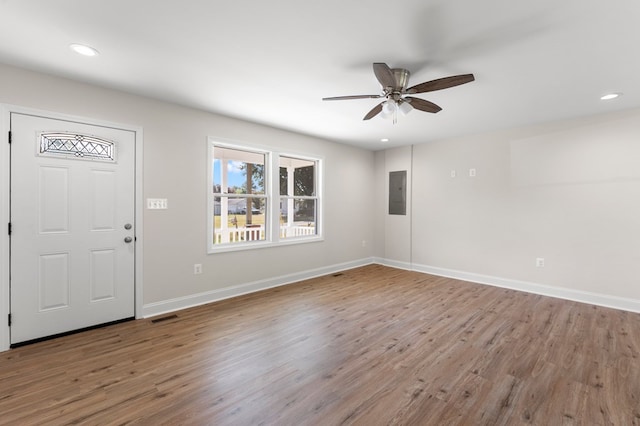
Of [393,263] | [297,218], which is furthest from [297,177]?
[393,263]

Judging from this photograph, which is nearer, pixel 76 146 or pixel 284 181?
pixel 76 146

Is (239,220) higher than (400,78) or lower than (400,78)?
lower

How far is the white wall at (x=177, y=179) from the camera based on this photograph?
284 centimetres

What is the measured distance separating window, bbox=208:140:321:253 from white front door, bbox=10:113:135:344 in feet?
3.37

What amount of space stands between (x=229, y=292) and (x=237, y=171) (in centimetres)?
177

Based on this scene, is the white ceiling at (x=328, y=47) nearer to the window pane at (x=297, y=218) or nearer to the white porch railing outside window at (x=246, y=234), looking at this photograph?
the white porch railing outside window at (x=246, y=234)

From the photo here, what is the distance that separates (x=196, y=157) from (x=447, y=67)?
119 inches

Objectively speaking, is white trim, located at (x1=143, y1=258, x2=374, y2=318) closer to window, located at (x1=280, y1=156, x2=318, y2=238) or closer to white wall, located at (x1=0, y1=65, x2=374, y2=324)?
white wall, located at (x1=0, y1=65, x2=374, y2=324)

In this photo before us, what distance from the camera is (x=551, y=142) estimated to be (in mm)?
4160

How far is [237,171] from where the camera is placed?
4363 mm

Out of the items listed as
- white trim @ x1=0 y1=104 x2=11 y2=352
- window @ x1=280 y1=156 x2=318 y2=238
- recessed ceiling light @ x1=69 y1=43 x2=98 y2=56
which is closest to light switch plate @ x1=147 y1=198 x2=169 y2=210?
white trim @ x1=0 y1=104 x2=11 y2=352

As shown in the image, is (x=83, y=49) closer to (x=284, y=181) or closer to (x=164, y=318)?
(x=164, y=318)

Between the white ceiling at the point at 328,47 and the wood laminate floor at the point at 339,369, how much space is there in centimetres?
253

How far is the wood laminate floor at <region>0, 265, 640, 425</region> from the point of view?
1.81 m
